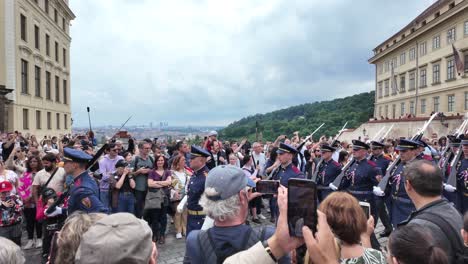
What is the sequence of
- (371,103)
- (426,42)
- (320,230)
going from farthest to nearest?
(371,103) → (426,42) → (320,230)

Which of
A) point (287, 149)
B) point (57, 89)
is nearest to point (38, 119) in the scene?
point (57, 89)

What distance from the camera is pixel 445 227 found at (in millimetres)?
2576

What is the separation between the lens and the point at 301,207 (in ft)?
4.92

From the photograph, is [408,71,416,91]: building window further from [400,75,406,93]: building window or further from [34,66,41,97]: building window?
[34,66,41,97]: building window

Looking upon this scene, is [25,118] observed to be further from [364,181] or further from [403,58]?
[403,58]

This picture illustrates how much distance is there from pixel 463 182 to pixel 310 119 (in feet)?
205

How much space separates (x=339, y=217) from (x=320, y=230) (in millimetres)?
665

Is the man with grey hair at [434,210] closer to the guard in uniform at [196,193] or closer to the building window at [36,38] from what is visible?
the guard in uniform at [196,193]

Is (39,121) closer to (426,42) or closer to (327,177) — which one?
(327,177)

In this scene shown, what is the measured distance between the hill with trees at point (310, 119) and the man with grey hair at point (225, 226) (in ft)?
85.6

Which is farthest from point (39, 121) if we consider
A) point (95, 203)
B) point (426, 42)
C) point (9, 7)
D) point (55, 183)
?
point (426, 42)

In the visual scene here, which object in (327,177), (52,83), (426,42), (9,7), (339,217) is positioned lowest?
(327,177)

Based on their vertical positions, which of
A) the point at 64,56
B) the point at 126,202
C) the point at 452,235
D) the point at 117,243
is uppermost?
the point at 64,56

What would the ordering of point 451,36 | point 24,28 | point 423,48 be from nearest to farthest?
point 24,28 → point 451,36 → point 423,48
